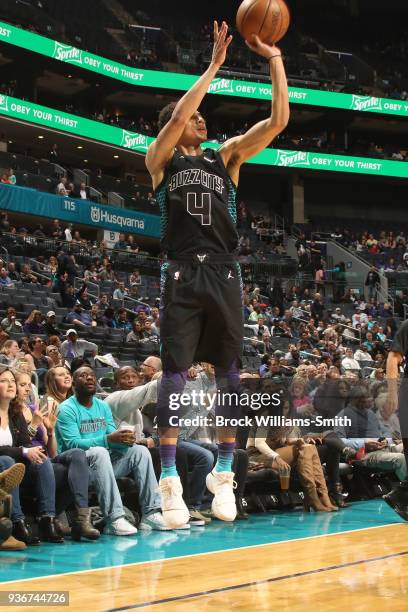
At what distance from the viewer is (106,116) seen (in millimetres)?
33188

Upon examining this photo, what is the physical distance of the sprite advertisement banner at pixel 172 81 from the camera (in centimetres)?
2900

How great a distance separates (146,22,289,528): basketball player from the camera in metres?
3.89

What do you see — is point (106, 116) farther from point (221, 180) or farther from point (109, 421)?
point (221, 180)

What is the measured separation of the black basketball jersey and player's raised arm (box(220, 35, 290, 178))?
0.24ft

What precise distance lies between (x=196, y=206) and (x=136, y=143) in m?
28.7

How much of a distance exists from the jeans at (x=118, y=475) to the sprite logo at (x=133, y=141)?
2505cm

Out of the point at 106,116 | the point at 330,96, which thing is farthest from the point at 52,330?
the point at 330,96

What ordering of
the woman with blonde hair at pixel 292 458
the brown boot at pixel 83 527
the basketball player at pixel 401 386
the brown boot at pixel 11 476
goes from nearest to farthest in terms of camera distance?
1. the brown boot at pixel 11 476
2. the basketball player at pixel 401 386
3. the brown boot at pixel 83 527
4. the woman with blonde hair at pixel 292 458

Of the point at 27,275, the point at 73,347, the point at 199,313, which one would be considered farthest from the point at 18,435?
the point at 27,275

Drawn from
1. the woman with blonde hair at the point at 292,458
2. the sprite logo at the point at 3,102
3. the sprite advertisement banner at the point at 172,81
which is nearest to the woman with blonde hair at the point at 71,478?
the woman with blonde hair at the point at 292,458

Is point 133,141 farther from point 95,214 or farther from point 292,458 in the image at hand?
point 292,458

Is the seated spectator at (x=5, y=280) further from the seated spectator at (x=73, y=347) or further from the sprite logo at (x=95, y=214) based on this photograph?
the sprite logo at (x=95, y=214)

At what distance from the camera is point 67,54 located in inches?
1179

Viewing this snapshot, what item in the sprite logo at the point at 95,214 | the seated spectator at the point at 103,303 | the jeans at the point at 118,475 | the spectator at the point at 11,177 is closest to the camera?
the jeans at the point at 118,475
